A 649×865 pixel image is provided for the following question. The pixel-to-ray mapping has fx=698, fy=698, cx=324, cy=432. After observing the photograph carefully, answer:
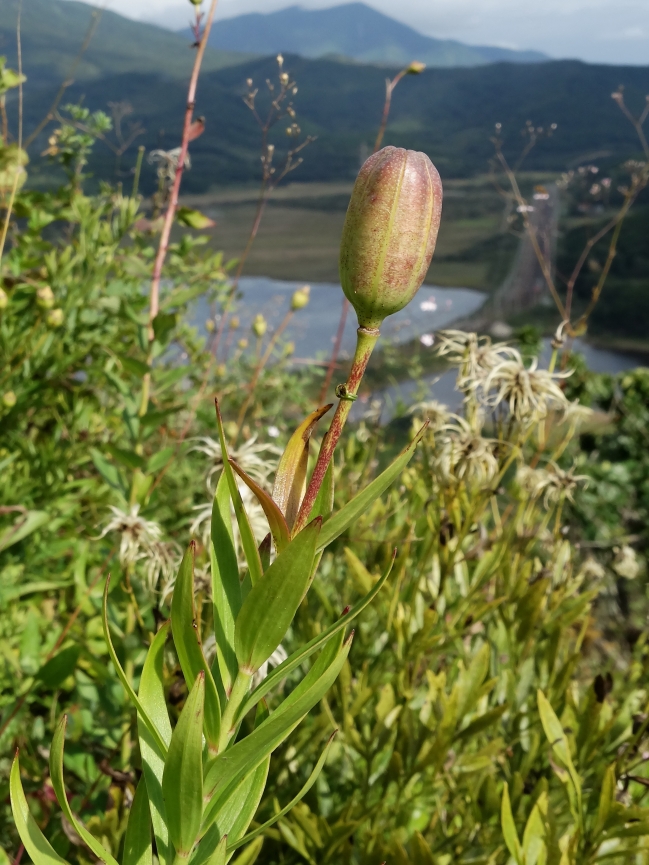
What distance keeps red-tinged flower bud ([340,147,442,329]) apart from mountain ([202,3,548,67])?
9716 cm

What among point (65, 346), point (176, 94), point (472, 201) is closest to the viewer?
point (65, 346)

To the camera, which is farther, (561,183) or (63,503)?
(561,183)

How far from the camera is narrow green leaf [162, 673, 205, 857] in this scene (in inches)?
14.8

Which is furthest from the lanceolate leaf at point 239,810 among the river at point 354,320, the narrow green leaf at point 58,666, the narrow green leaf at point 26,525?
the river at point 354,320

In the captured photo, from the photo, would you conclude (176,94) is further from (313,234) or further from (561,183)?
(561,183)

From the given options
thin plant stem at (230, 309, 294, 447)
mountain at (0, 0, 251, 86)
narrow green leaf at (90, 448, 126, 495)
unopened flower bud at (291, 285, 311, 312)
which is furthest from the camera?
mountain at (0, 0, 251, 86)

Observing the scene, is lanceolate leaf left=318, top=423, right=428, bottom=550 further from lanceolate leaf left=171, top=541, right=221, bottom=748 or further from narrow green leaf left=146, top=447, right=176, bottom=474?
narrow green leaf left=146, top=447, right=176, bottom=474

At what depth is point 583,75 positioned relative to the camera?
83.4 ft

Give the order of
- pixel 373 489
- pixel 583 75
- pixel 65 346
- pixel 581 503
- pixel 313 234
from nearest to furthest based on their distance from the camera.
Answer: pixel 373 489, pixel 65 346, pixel 581 503, pixel 313 234, pixel 583 75

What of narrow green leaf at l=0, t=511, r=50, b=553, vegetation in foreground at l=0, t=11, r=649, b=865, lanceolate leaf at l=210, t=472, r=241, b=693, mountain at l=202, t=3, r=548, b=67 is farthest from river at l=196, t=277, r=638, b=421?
mountain at l=202, t=3, r=548, b=67

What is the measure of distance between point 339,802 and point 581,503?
2128mm

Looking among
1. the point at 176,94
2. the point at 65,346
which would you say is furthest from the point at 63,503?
the point at 176,94

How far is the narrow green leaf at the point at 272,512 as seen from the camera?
14.4 inches

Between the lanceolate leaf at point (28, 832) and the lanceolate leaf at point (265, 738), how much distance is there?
92 mm
